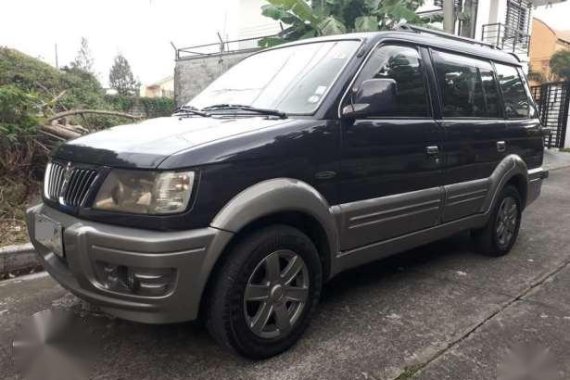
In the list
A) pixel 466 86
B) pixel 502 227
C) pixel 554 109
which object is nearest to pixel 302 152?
pixel 466 86

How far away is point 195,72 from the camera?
47.9 ft

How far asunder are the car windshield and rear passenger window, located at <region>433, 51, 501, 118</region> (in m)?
0.94

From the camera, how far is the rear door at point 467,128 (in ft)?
12.8

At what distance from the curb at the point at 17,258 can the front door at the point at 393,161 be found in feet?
9.07

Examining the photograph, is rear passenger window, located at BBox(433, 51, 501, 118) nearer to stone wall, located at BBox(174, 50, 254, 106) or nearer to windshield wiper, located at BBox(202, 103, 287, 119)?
windshield wiper, located at BBox(202, 103, 287, 119)

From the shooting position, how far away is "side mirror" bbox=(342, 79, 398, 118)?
3.03 meters

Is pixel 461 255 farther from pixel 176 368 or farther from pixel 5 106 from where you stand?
pixel 5 106

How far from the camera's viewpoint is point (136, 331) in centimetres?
312

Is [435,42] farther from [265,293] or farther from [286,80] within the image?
[265,293]

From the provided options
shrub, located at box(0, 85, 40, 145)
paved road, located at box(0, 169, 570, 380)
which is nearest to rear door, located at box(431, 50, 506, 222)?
paved road, located at box(0, 169, 570, 380)

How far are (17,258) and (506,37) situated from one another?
18.0 meters

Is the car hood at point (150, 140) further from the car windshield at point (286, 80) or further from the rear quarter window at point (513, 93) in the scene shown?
the rear quarter window at point (513, 93)

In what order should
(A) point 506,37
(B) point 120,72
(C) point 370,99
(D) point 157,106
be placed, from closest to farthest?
(C) point 370,99, (A) point 506,37, (D) point 157,106, (B) point 120,72

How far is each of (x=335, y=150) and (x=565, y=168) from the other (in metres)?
11.2
